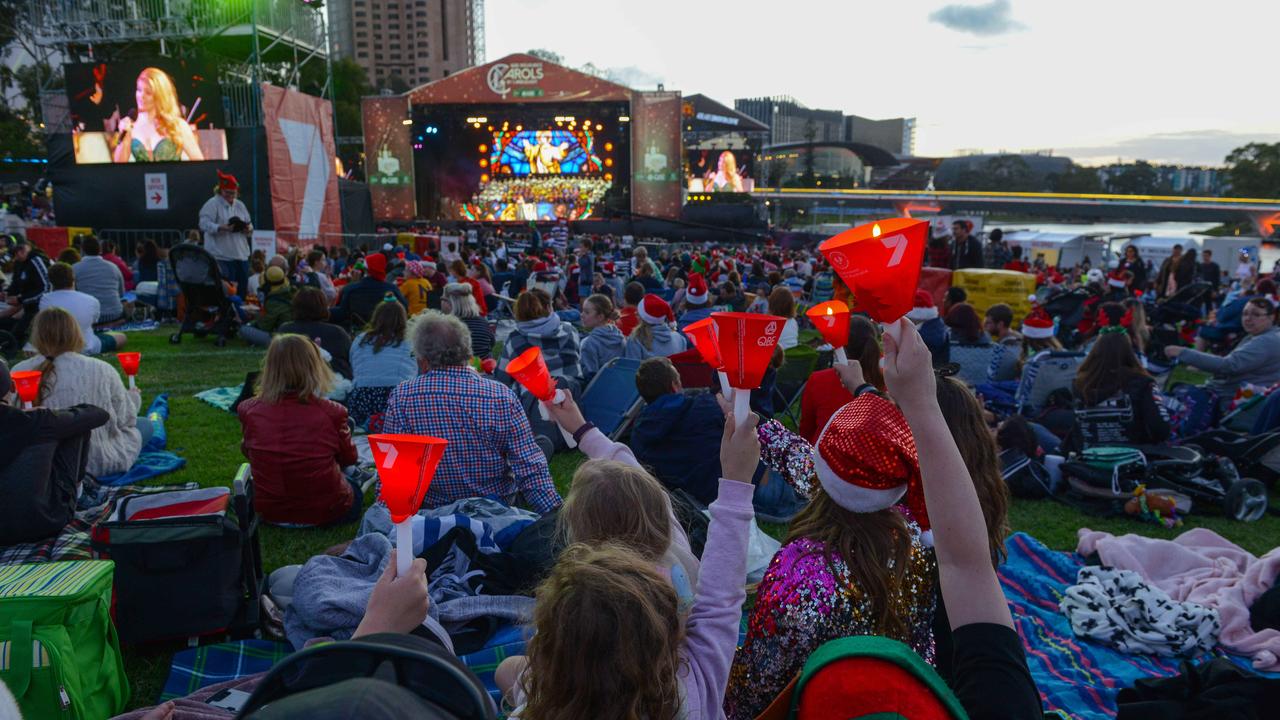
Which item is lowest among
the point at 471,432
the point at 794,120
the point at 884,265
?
the point at 471,432

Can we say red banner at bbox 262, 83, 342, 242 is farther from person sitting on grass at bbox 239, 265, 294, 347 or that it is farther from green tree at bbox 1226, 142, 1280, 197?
green tree at bbox 1226, 142, 1280, 197

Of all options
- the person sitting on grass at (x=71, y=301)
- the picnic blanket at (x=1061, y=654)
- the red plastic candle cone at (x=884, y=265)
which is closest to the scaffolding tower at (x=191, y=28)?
the person sitting on grass at (x=71, y=301)

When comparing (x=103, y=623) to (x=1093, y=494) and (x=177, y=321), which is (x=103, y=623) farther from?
(x=177, y=321)

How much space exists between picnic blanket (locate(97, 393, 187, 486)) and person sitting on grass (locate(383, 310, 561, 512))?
2458 millimetres

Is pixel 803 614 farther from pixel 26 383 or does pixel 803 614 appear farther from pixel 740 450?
pixel 26 383

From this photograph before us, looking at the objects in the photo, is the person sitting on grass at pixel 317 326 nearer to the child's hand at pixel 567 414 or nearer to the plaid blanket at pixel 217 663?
the plaid blanket at pixel 217 663

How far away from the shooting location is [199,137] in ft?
56.0

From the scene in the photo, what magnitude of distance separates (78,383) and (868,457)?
4798mm

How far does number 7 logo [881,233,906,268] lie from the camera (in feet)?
4.59

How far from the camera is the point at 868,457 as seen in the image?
67.9 inches

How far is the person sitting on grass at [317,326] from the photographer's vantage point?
6867 mm

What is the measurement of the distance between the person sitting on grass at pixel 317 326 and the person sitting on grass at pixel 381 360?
0.74 meters

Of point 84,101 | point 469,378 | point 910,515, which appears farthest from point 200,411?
point 84,101

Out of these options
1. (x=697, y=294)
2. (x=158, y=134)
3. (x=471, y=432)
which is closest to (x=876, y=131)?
(x=158, y=134)
